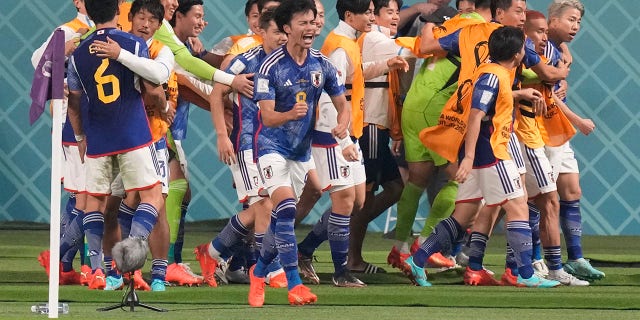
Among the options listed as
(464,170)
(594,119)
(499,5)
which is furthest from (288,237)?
(594,119)

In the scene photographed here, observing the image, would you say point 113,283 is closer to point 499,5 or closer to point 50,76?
point 50,76

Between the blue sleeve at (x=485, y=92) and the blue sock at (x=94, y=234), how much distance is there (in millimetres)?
2175

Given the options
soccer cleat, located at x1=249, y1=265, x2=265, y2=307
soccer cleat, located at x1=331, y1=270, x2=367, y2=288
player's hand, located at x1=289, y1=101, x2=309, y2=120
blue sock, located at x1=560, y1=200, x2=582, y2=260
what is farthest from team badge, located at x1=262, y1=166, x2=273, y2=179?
blue sock, located at x1=560, y1=200, x2=582, y2=260

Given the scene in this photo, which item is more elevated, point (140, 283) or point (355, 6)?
point (355, 6)

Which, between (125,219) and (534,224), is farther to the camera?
(534,224)

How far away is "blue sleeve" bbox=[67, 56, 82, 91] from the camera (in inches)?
326

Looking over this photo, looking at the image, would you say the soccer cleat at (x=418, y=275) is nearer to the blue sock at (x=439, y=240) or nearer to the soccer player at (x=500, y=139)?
the blue sock at (x=439, y=240)

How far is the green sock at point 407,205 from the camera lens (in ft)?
32.2

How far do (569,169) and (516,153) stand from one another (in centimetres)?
100

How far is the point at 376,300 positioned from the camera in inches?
320

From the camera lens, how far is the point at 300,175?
8.52 metres

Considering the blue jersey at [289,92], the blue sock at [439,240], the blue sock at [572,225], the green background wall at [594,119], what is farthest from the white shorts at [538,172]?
the green background wall at [594,119]

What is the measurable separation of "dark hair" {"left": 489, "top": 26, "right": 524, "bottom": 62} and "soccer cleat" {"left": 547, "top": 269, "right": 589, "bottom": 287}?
4.64ft

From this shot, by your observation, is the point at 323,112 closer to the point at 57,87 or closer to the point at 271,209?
the point at 271,209
